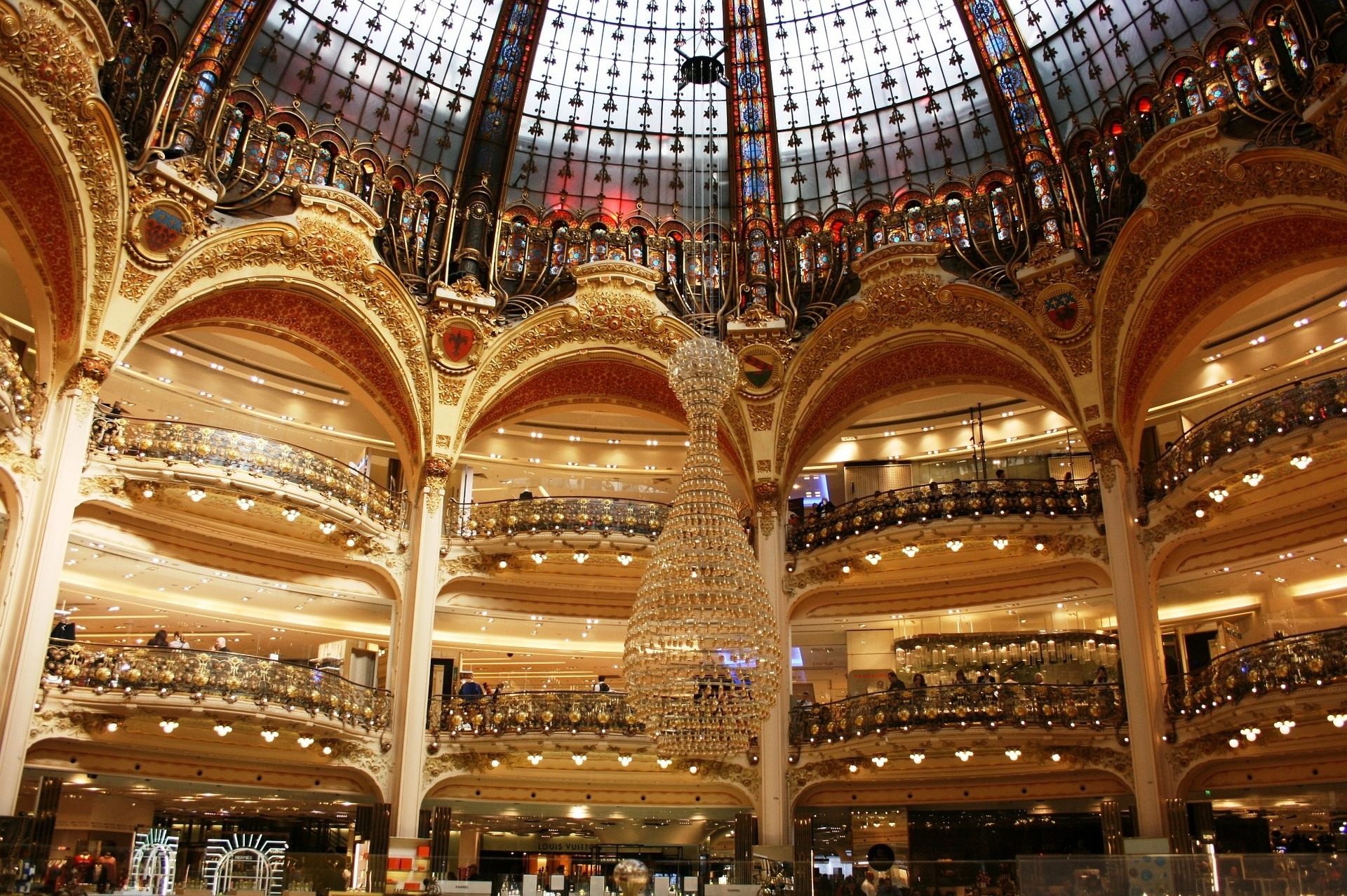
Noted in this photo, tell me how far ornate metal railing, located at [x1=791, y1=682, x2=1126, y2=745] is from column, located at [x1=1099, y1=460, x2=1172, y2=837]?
0.46 metres

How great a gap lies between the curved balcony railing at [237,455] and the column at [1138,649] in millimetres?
11723

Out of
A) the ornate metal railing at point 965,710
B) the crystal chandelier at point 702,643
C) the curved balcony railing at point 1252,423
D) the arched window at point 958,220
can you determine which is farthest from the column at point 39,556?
the curved balcony railing at point 1252,423

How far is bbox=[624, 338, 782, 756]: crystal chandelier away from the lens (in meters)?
10.8

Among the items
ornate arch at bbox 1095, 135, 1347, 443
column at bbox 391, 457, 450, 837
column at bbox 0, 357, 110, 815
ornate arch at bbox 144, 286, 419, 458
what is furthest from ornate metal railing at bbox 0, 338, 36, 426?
ornate arch at bbox 1095, 135, 1347, 443

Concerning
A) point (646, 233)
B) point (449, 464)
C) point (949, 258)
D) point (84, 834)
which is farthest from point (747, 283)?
point (84, 834)

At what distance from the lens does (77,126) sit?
14.4 metres

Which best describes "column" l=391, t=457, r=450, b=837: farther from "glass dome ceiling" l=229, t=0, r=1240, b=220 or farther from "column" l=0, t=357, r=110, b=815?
"glass dome ceiling" l=229, t=0, r=1240, b=220

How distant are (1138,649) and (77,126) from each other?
16.3 metres

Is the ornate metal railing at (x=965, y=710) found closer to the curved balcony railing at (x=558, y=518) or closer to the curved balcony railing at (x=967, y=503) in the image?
the curved balcony railing at (x=967, y=503)

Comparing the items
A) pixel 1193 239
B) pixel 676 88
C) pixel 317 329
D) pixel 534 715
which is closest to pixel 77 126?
pixel 317 329

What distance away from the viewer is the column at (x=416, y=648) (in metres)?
17.0

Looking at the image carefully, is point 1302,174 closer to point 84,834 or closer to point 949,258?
point 949,258

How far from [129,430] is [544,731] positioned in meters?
7.79

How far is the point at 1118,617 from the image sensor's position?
16484 mm
